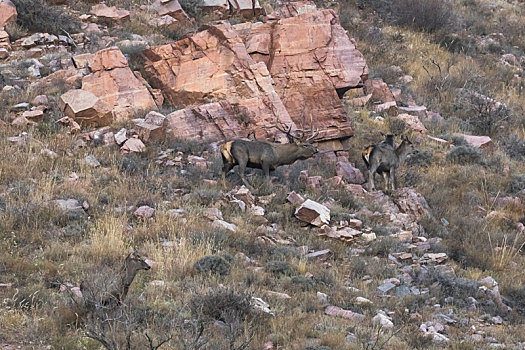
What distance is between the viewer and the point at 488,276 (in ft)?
34.6

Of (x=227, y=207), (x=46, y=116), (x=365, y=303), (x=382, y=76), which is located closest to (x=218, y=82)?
(x=46, y=116)

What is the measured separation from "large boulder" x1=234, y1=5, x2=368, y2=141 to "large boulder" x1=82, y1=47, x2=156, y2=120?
302 cm

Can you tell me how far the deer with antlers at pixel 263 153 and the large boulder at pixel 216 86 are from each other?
3.49ft

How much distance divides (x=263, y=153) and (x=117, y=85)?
4350 mm

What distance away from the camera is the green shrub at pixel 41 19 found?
1980cm

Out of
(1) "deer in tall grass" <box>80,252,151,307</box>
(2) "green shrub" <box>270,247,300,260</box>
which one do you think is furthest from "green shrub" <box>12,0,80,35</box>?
(1) "deer in tall grass" <box>80,252,151,307</box>

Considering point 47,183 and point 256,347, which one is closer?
point 256,347

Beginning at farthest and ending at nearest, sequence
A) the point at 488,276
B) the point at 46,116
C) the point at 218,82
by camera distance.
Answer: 1. the point at 218,82
2. the point at 46,116
3. the point at 488,276

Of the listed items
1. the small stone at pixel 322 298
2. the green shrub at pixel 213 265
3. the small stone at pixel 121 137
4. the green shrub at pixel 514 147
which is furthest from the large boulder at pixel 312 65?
the small stone at pixel 322 298

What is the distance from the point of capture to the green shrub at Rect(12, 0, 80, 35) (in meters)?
19.8

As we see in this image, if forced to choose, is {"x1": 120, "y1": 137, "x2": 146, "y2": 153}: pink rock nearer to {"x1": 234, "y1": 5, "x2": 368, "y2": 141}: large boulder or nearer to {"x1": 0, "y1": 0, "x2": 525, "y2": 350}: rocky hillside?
{"x1": 0, "y1": 0, "x2": 525, "y2": 350}: rocky hillside

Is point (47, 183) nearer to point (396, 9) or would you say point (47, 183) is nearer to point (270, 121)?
point (270, 121)

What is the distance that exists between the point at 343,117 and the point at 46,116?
6.87 m

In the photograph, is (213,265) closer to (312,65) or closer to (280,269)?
(280,269)
